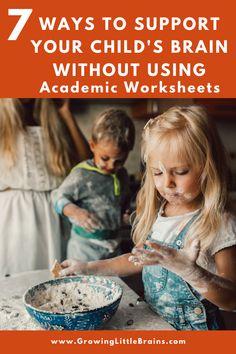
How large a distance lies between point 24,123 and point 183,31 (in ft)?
2.60

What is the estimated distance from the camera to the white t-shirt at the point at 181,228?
85 centimetres

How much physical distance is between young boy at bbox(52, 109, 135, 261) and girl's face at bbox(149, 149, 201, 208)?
478mm

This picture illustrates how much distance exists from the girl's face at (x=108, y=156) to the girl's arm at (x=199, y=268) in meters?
0.60

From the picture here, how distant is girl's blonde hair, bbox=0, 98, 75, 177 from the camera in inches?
58.9

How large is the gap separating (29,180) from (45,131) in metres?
0.21

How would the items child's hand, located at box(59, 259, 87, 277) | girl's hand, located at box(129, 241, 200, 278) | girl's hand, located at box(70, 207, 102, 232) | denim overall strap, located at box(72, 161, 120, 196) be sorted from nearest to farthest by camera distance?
girl's hand, located at box(129, 241, 200, 278) < child's hand, located at box(59, 259, 87, 277) < girl's hand, located at box(70, 207, 102, 232) < denim overall strap, located at box(72, 161, 120, 196)

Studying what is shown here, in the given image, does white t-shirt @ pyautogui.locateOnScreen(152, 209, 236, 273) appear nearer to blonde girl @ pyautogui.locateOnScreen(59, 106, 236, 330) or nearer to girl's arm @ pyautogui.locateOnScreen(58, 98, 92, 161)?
blonde girl @ pyautogui.locateOnScreen(59, 106, 236, 330)

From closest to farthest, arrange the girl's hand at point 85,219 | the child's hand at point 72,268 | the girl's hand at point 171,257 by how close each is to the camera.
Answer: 1. the girl's hand at point 171,257
2. the child's hand at point 72,268
3. the girl's hand at point 85,219

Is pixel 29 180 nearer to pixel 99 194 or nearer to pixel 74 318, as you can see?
pixel 99 194

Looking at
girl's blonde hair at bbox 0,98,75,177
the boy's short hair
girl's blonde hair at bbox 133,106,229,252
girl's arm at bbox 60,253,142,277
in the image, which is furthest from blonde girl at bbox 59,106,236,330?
girl's blonde hair at bbox 0,98,75,177
